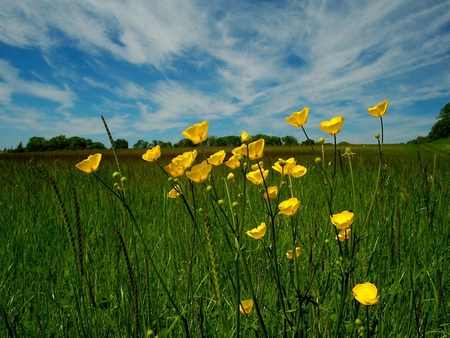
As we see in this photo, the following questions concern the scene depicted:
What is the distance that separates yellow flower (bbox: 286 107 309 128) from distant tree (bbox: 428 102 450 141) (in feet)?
146

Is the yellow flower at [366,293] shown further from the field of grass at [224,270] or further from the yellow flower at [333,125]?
the yellow flower at [333,125]

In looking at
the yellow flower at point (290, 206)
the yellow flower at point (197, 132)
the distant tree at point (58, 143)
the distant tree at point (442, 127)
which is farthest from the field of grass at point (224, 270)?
the distant tree at point (58, 143)

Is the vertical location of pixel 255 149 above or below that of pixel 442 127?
below

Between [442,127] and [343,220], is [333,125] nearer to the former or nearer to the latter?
[343,220]

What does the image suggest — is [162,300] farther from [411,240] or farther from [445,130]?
[445,130]

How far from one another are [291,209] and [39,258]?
69.6 inches

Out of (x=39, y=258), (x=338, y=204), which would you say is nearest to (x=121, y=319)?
(x=39, y=258)

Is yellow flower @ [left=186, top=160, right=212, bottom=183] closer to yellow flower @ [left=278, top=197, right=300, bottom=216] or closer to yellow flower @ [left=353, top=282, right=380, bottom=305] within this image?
yellow flower @ [left=278, top=197, right=300, bottom=216]

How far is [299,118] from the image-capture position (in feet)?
3.22

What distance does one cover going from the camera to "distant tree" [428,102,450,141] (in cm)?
3797

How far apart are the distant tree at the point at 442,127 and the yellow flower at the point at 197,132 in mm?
44772

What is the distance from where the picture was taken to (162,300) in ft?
4.73

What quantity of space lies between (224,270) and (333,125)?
3.52 ft

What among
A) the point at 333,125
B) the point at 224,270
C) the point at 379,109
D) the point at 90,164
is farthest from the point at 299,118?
the point at 224,270
